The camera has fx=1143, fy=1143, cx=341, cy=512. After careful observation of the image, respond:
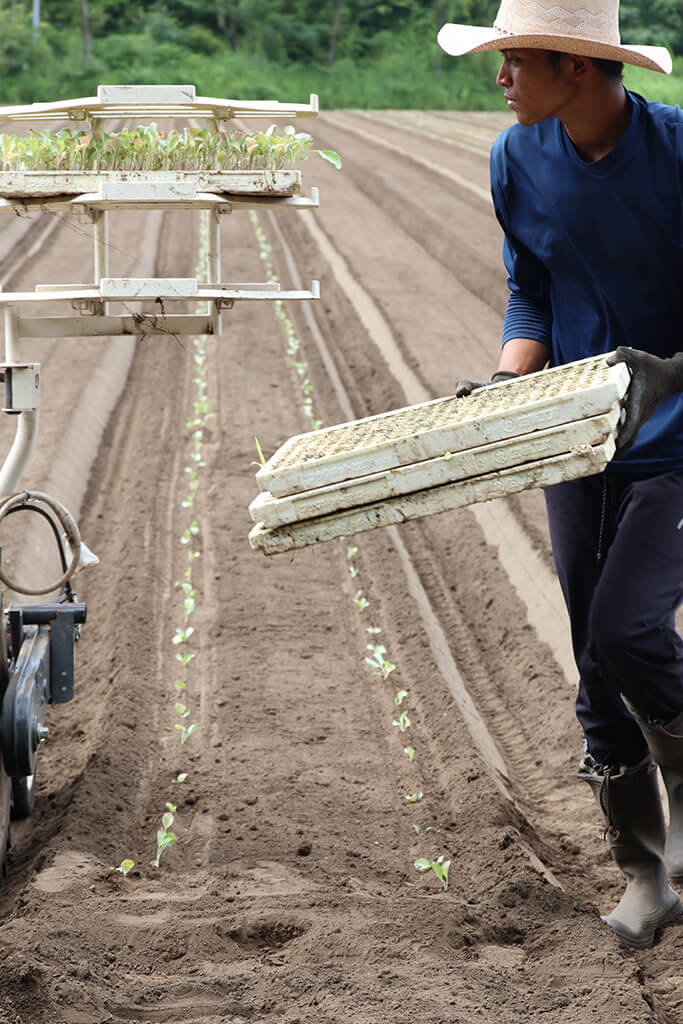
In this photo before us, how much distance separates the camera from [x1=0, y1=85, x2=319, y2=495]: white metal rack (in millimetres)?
3059

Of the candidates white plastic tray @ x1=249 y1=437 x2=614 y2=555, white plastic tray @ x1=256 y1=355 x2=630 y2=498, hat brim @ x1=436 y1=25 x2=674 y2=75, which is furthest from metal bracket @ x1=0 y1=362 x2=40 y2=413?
hat brim @ x1=436 y1=25 x2=674 y2=75

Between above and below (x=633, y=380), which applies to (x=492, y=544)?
below

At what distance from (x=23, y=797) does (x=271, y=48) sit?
4409cm

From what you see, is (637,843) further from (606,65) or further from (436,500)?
(606,65)

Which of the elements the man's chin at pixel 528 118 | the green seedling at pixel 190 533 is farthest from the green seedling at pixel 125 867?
the green seedling at pixel 190 533

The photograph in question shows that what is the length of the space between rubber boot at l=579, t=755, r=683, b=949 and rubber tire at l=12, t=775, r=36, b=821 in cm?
173

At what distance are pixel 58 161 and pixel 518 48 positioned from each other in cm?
137

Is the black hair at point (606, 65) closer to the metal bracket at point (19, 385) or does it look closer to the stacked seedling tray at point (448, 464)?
the stacked seedling tray at point (448, 464)

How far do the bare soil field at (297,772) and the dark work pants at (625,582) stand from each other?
65 centimetres

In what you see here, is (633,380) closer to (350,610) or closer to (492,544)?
(350,610)

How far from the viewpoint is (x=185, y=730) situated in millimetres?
4262

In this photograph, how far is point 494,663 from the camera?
4.97m

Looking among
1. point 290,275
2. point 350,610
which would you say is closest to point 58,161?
point 350,610

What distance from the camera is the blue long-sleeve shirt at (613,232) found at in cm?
247
